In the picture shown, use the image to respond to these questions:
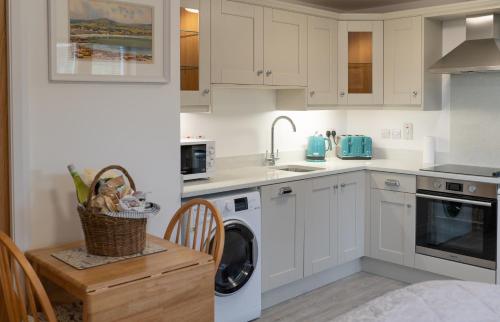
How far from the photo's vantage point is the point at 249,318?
3670 millimetres

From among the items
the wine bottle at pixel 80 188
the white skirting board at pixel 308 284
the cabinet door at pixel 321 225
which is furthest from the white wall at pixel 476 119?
the wine bottle at pixel 80 188

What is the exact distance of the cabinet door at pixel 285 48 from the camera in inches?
163

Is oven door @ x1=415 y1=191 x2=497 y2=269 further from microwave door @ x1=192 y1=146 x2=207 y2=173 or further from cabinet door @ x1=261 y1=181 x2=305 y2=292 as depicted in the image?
microwave door @ x1=192 y1=146 x2=207 y2=173

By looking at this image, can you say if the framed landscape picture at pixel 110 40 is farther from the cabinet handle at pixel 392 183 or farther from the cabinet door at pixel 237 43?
the cabinet handle at pixel 392 183

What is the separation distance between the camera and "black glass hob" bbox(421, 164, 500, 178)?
4.00m

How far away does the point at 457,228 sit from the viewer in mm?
4117

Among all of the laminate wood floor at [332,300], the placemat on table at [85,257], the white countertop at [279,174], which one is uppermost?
the white countertop at [279,174]

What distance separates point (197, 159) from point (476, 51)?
221cm

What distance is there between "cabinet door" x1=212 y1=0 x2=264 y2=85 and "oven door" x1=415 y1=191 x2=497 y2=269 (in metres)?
1.58

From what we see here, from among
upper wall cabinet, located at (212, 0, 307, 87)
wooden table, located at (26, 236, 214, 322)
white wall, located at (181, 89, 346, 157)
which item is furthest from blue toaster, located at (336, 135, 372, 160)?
wooden table, located at (26, 236, 214, 322)

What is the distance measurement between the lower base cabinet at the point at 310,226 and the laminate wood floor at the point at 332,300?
19cm

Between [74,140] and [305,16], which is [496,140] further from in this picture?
[74,140]

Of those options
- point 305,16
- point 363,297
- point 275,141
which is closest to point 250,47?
point 305,16

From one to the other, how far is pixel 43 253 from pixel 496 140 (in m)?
3.47
